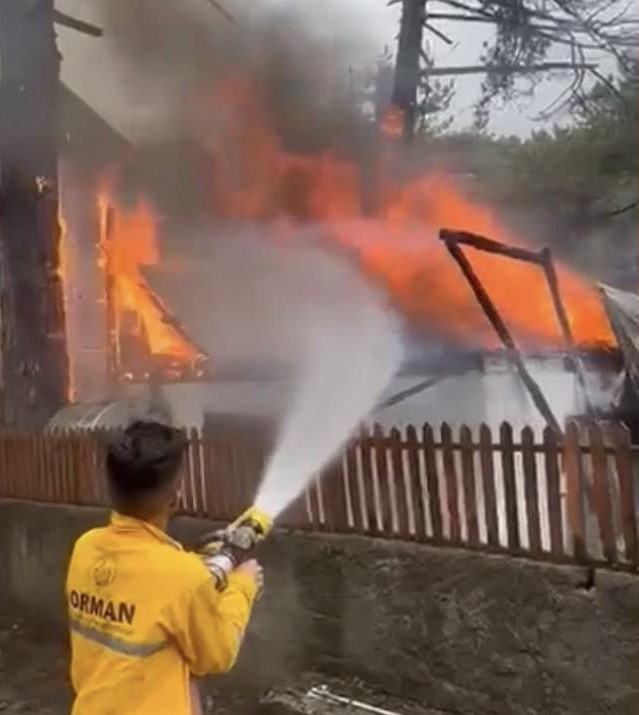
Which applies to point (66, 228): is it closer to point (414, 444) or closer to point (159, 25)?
point (159, 25)

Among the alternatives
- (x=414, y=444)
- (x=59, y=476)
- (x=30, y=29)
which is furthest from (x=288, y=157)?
(x=414, y=444)

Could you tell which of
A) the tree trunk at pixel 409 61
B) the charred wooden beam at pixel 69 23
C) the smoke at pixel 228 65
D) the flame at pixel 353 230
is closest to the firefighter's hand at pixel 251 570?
the flame at pixel 353 230

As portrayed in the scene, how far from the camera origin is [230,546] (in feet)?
8.29

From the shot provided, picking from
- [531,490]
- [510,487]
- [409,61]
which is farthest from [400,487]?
[409,61]

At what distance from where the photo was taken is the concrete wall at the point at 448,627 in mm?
4180

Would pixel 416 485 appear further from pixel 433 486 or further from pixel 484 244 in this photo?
pixel 484 244

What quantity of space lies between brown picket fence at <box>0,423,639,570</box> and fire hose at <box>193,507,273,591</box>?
196 cm

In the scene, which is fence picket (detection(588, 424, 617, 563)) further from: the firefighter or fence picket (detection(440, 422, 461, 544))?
the firefighter

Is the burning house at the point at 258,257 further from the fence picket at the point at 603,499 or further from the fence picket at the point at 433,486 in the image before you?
the fence picket at the point at 603,499

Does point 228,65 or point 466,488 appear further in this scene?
point 228,65

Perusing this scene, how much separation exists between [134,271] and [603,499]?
12.1 metres

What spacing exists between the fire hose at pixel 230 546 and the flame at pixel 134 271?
39.3 feet

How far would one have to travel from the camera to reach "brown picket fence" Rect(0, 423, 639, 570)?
4.19 m

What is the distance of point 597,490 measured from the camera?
4.18 m
